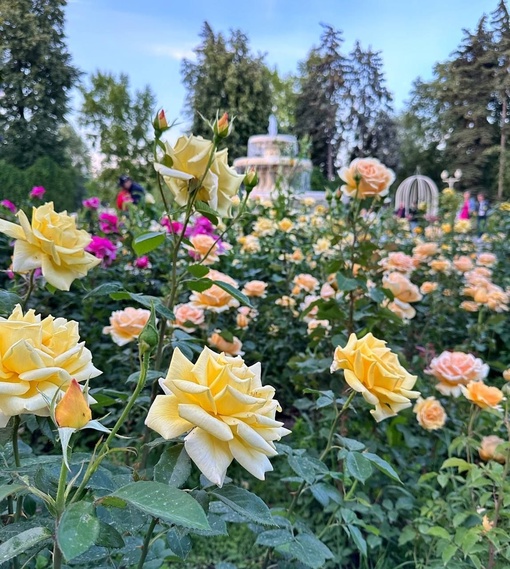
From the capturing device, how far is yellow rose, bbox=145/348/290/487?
0.39 meters

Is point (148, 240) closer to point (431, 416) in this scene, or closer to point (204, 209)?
point (204, 209)

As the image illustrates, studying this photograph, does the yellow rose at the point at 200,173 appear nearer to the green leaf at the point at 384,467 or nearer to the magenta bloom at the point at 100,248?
the green leaf at the point at 384,467

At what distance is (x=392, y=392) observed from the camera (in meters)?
0.62

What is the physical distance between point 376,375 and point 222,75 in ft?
15.9

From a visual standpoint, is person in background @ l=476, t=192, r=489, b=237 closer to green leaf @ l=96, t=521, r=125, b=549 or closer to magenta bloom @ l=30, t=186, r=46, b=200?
magenta bloom @ l=30, t=186, r=46, b=200

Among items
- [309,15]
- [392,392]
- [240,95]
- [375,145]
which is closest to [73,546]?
[392,392]

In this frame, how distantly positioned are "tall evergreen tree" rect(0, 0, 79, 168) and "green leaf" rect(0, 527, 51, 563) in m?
1.33

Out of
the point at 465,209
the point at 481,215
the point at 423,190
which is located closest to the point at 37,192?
the point at 465,209

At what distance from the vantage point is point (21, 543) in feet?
1.18

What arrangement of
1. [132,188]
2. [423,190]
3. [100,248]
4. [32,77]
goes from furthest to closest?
[423,190]
[132,188]
[100,248]
[32,77]

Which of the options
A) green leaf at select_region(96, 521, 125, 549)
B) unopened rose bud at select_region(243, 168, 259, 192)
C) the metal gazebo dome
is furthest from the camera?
the metal gazebo dome

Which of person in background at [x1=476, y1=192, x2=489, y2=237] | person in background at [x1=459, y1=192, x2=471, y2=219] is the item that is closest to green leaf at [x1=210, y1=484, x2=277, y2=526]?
person in background at [x1=459, y1=192, x2=471, y2=219]

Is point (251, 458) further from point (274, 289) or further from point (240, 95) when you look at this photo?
point (240, 95)

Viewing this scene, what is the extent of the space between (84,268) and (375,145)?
3.32m
